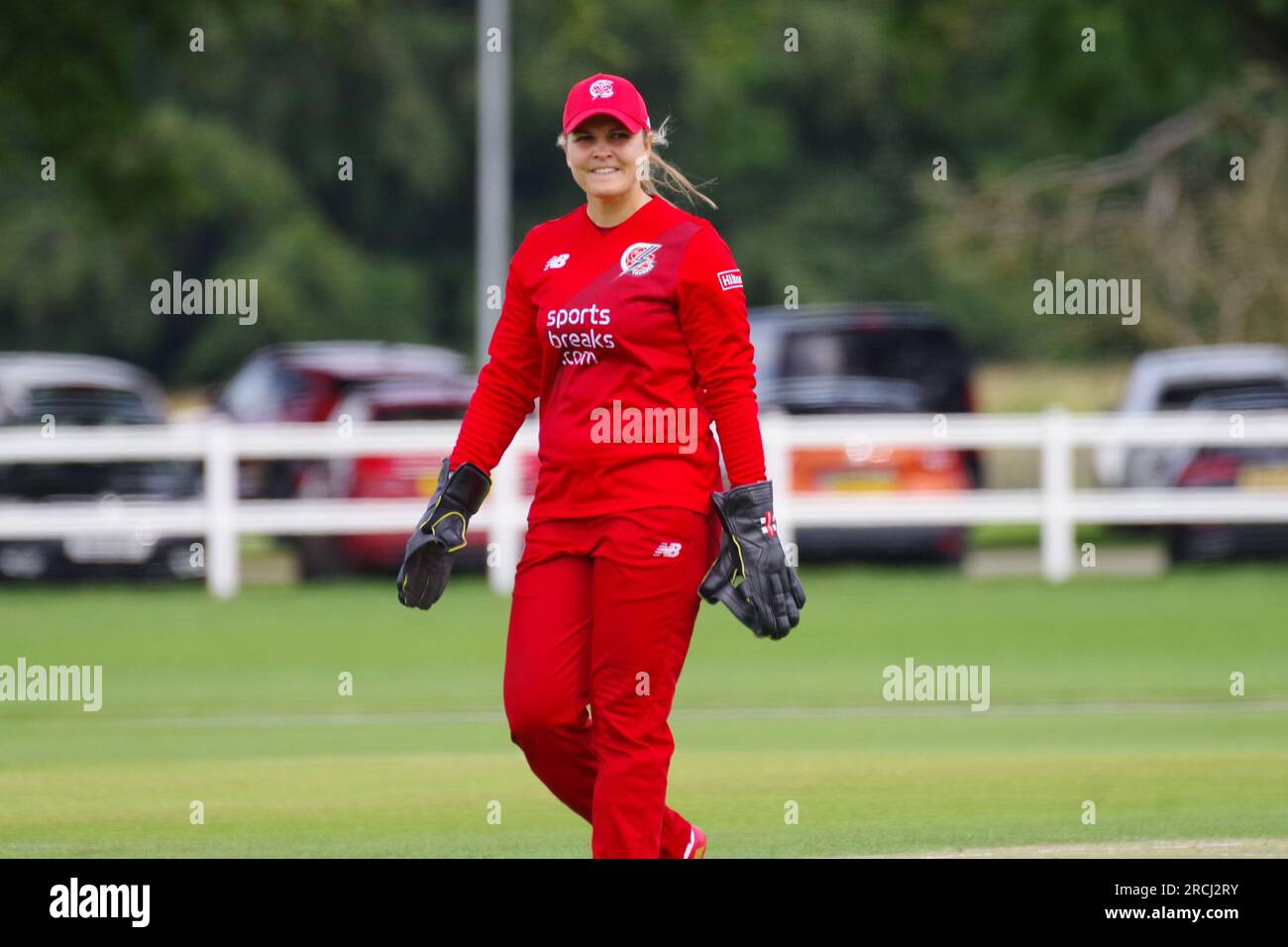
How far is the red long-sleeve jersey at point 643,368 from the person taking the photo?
6633mm

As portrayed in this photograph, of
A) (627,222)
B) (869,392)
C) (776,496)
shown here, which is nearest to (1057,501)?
(869,392)

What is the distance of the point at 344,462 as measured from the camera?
778 inches

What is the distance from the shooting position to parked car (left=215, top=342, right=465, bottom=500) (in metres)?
20.9

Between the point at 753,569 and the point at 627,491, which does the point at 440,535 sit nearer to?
the point at 627,491

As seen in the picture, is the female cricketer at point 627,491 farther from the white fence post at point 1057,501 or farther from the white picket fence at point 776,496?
the white fence post at point 1057,501

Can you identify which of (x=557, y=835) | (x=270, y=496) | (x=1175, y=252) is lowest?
(x=557, y=835)

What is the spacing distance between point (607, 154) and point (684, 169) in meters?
38.7

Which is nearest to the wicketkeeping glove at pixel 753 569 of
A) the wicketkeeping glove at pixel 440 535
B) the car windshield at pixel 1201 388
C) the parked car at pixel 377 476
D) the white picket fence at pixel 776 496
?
the wicketkeeping glove at pixel 440 535

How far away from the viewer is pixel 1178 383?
71.8ft

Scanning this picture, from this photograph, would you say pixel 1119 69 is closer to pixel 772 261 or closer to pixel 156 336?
pixel 772 261

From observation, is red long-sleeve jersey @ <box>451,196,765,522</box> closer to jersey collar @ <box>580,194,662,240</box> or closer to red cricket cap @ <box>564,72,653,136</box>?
jersey collar @ <box>580,194,662,240</box>

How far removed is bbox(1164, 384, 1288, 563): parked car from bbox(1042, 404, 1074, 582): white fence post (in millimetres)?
1127
